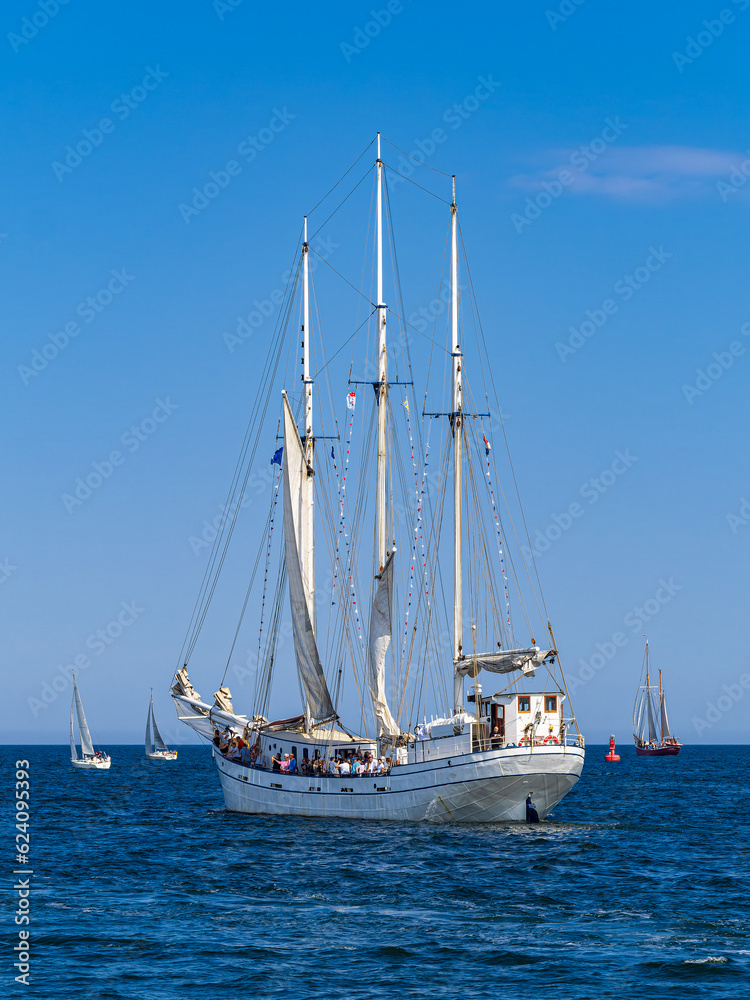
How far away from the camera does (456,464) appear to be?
62.2 m

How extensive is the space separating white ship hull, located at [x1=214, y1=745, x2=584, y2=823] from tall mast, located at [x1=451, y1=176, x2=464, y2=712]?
5200 mm

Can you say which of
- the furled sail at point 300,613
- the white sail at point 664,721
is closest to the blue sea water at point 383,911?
the furled sail at point 300,613

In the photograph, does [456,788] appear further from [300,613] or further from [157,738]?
[157,738]

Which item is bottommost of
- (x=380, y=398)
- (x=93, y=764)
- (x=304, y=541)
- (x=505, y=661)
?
(x=93, y=764)

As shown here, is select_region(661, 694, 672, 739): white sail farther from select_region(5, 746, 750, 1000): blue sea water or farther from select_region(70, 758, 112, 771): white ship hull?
select_region(5, 746, 750, 1000): blue sea water

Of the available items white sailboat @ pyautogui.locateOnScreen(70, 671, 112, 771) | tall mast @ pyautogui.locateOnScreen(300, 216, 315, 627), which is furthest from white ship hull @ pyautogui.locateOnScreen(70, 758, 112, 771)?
tall mast @ pyautogui.locateOnScreen(300, 216, 315, 627)

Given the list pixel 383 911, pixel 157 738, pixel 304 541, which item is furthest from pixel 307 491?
pixel 157 738

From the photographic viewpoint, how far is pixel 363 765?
191 ft

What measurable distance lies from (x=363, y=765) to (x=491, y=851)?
12.3m

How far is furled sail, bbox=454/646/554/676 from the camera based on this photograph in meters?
55.2

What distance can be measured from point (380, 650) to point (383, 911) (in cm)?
2776

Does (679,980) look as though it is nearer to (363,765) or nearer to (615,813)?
(363,765)

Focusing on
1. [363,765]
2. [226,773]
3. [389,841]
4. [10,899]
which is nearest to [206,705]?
[226,773]

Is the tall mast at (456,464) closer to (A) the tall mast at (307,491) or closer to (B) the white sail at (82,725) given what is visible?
(A) the tall mast at (307,491)
